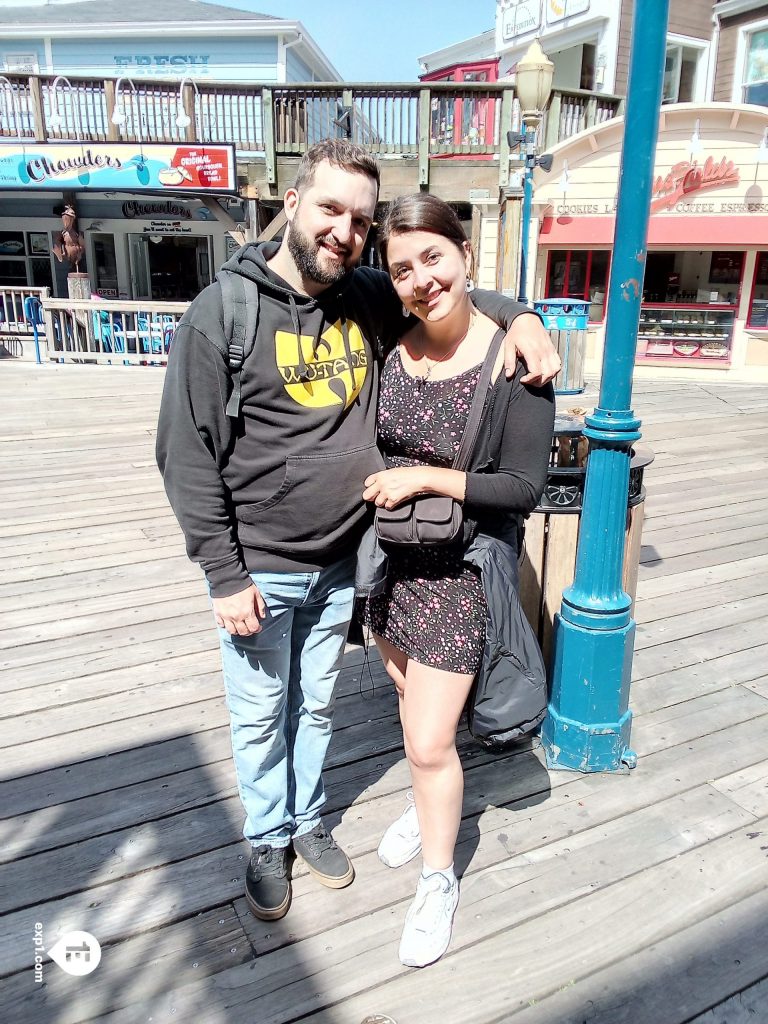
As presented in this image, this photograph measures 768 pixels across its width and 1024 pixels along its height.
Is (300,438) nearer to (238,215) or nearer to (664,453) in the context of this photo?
(664,453)

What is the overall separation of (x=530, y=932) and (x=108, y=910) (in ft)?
3.67

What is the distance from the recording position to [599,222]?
1317 cm

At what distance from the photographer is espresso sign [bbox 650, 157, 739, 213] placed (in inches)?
Result: 491

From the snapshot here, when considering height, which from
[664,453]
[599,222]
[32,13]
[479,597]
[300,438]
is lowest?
[664,453]

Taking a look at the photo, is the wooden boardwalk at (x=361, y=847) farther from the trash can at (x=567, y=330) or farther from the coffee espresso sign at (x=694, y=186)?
the coffee espresso sign at (x=694, y=186)

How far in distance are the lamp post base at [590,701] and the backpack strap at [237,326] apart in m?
1.38

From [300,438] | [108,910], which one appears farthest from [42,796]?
[300,438]

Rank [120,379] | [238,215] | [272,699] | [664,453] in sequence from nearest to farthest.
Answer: [272,699]
[664,453]
[120,379]
[238,215]

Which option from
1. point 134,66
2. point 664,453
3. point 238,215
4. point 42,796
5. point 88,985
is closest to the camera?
point 88,985

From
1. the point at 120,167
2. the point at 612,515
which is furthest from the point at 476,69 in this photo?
the point at 612,515

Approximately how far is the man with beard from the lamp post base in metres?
0.85

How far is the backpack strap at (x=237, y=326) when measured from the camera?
1760mm

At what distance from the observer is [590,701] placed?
8.43 feet

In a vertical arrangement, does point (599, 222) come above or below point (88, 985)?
above
